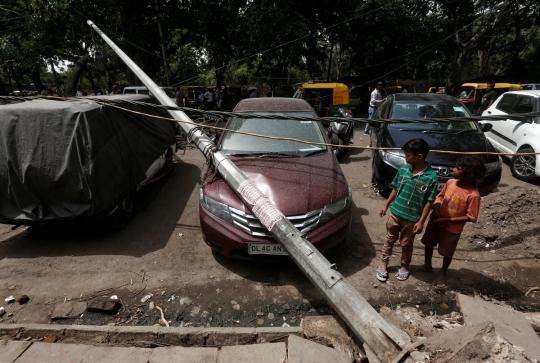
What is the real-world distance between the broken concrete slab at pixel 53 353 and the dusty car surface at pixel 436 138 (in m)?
4.59

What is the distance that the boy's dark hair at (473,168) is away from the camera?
2.75 m

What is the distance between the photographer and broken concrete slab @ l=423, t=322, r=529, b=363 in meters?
1.81

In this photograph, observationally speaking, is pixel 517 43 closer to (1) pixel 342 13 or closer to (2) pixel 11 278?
(1) pixel 342 13

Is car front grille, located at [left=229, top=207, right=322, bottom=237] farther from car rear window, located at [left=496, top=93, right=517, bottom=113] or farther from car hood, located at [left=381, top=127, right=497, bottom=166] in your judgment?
car rear window, located at [left=496, top=93, right=517, bottom=113]

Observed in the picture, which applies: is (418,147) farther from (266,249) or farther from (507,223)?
(507,223)

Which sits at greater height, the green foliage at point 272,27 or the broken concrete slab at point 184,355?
the green foliage at point 272,27

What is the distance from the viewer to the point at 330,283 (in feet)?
7.79

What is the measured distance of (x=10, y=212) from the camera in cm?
376

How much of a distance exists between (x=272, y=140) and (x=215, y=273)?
2007 mm

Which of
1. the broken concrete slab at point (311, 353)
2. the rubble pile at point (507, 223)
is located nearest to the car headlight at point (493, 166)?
the rubble pile at point (507, 223)

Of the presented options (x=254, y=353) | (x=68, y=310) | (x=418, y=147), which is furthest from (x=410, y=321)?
(x=68, y=310)

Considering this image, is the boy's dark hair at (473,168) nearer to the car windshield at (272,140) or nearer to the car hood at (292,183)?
the car hood at (292,183)

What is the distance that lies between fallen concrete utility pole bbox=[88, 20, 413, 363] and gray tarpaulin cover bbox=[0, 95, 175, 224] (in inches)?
67.8

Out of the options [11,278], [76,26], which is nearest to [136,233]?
[11,278]
